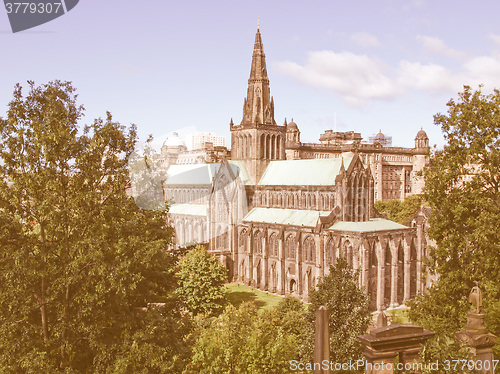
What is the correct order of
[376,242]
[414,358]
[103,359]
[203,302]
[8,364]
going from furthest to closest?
[376,242]
[203,302]
[103,359]
[8,364]
[414,358]

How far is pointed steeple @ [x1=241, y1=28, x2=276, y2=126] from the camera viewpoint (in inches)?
3046

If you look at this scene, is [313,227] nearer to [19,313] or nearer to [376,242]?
[376,242]

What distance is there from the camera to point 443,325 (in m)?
24.6

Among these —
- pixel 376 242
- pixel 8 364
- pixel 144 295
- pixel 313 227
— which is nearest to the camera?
pixel 8 364

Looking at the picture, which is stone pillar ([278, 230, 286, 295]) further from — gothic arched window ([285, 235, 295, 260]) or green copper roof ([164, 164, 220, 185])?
green copper roof ([164, 164, 220, 185])

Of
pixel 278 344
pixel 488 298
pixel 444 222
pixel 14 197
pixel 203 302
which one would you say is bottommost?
pixel 203 302

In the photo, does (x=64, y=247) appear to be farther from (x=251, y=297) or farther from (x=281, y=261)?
(x=281, y=261)

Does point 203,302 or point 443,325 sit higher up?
point 443,325

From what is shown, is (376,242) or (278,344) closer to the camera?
(278,344)

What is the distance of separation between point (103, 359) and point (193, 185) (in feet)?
217

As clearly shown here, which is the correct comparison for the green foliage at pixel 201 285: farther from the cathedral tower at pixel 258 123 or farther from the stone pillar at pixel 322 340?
the stone pillar at pixel 322 340

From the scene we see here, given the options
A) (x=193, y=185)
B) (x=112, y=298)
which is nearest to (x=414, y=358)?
(x=112, y=298)

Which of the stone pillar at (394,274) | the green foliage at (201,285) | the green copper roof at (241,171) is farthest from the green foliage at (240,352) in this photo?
the green copper roof at (241,171)

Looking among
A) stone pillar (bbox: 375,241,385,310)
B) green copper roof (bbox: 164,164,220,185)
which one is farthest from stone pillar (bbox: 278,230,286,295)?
green copper roof (bbox: 164,164,220,185)
